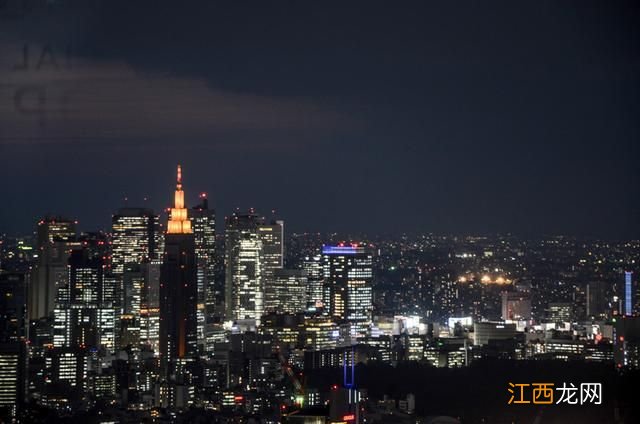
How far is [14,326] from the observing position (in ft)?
43.0

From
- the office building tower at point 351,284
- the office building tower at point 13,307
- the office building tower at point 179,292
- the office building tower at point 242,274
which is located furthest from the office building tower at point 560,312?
the office building tower at point 13,307

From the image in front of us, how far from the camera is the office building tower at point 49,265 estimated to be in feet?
41.0

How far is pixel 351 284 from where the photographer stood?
17828mm

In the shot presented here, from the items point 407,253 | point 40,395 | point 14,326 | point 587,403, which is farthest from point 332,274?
point 587,403

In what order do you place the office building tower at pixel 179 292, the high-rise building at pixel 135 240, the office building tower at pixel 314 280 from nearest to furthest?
the high-rise building at pixel 135 240
the office building tower at pixel 179 292
the office building tower at pixel 314 280

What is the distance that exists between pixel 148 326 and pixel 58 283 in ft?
4.27

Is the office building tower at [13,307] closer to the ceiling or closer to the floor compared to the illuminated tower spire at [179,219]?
closer to the floor

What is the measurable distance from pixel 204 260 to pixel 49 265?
262cm

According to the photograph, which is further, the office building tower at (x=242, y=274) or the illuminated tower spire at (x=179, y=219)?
the office building tower at (x=242, y=274)

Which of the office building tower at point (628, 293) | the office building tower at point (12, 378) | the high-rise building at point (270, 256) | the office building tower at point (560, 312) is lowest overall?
the office building tower at point (12, 378)

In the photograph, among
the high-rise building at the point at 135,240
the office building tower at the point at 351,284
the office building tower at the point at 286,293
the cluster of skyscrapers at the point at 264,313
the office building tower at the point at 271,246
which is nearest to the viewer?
the cluster of skyscrapers at the point at 264,313

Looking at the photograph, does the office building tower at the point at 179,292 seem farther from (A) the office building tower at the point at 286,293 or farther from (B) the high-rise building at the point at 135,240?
(A) the office building tower at the point at 286,293

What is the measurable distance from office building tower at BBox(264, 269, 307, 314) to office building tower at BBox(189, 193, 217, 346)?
794 mm

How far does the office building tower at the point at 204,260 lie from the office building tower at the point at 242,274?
0.54 ft
